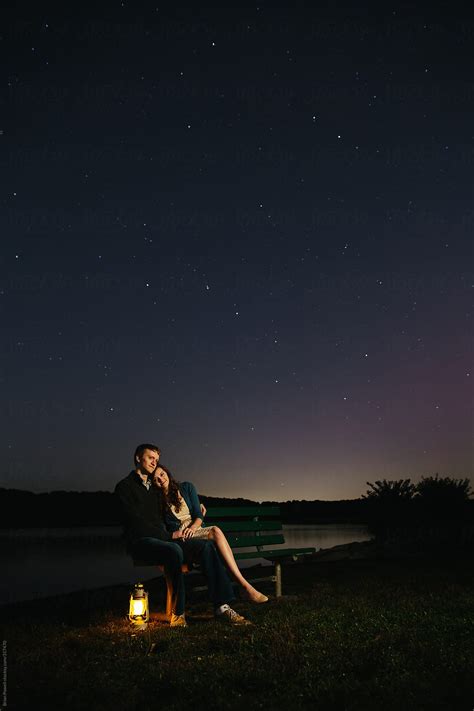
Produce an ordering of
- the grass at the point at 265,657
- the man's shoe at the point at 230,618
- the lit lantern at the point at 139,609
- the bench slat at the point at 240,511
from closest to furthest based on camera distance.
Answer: the grass at the point at 265,657
the man's shoe at the point at 230,618
the lit lantern at the point at 139,609
the bench slat at the point at 240,511

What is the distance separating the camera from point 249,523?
795 cm

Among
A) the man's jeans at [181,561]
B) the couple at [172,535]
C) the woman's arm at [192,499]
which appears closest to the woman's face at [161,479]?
the couple at [172,535]

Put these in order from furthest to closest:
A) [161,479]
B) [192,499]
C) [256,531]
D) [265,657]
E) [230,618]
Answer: [256,531]
[192,499]
[161,479]
[230,618]
[265,657]

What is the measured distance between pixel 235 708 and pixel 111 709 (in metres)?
0.76

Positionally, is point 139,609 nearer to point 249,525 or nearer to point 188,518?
point 188,518

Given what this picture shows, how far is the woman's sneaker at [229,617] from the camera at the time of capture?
19.2 feet

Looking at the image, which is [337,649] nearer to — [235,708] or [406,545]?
[235,708]

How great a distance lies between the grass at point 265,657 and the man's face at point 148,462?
1.58 m

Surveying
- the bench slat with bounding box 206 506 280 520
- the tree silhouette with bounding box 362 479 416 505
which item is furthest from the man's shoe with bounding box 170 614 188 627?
the tree silhouette with bounding box 362 479 416 505

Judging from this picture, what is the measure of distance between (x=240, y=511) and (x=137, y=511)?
1.95 m

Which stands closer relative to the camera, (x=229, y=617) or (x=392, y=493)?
(x=229, y=617)

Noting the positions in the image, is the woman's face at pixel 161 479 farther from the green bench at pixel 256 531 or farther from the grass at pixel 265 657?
the grass at pixel 265 657

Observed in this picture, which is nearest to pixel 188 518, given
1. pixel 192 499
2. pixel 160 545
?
pixel 192 499

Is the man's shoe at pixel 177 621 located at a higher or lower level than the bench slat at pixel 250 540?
lower
